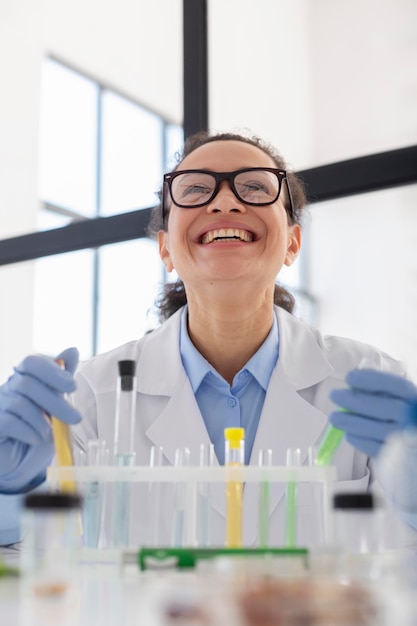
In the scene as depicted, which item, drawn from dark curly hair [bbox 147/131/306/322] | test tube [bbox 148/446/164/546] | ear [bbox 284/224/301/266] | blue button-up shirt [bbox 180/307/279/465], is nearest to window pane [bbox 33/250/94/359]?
dark curly hair [bbox 147/131/306/322]

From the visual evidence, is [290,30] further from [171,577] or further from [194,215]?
[171,577]

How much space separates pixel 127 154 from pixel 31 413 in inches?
184

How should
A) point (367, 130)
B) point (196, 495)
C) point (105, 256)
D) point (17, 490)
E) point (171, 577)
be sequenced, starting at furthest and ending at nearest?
1. point (367, 130)
2. point (105, 256)
3. point (17, 490)
4. point (196, 495)
5. point (171, 577)

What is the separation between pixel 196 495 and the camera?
3.32 feet

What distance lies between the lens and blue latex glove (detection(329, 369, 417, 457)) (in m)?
1.09

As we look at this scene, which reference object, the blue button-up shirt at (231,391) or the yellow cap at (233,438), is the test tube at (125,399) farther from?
the blue button-up shirt at (231,391)

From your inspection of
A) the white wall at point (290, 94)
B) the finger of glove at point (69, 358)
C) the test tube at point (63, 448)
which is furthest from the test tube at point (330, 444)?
the white wall at point (290, 94)

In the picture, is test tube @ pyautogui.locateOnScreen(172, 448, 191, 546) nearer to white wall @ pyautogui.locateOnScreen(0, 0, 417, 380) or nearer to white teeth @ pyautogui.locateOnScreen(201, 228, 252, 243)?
white teeth @ pyautogui.locateOnScreen(201, 228, 252, 243)

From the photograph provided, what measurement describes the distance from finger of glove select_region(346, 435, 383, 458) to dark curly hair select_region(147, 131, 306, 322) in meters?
0.96

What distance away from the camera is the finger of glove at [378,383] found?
110 cm

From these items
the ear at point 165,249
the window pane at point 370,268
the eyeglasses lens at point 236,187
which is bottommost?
the ear at point 165,249

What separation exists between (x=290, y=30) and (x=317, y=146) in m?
1.02

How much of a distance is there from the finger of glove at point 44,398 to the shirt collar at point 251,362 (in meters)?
0.60

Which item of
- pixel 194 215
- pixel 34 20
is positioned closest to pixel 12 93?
pixel 34 20
